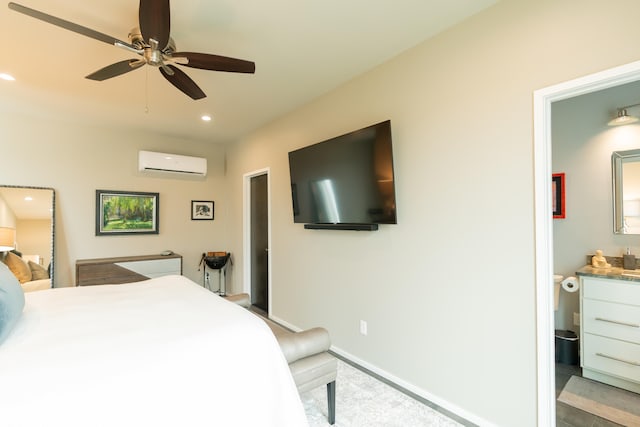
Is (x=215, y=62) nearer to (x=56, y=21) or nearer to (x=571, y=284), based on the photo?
(x=56, y=21)

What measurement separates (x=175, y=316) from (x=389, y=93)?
7.48 ft

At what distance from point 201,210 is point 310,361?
12.6 feet

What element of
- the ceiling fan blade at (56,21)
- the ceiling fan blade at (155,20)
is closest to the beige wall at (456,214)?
the ceiling fan blade at (155,20)

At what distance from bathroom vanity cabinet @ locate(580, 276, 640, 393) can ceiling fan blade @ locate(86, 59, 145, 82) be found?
3703mm

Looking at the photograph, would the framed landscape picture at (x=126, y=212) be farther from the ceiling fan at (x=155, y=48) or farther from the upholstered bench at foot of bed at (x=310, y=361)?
the upholstered bench at foot of bed at (x=310, y=361)

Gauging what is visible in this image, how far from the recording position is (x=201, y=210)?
4.98 m

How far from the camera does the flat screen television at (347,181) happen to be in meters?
2.35

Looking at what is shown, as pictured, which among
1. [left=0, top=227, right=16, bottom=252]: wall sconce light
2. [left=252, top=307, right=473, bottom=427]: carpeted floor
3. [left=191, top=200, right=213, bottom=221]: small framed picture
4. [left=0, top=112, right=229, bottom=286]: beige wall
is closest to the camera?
[left=252, top=307, right=473, bottom=427]: carpeted floor

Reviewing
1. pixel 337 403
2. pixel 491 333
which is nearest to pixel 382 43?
pixel 491 333

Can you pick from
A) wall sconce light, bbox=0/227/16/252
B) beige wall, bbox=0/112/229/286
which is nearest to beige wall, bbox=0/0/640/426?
beige wall, bbox=0/112/229/286

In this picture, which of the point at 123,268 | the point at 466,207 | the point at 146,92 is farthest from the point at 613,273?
the point at 123,268

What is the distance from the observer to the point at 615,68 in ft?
4.69

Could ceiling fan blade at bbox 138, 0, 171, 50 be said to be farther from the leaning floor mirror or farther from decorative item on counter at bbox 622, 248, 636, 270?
decorative item on counter at bbox 622, 248, 636, 270

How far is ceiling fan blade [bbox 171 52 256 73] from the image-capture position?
72.2 inches
